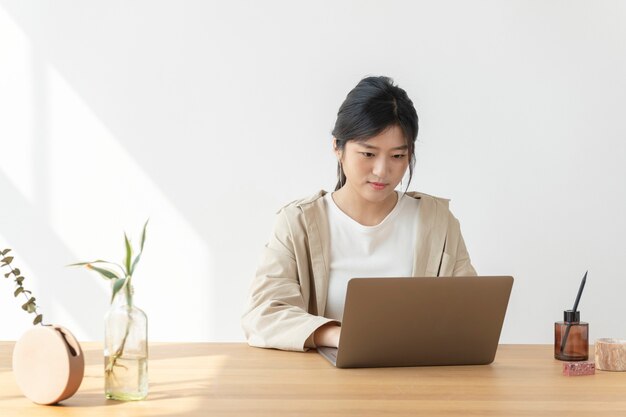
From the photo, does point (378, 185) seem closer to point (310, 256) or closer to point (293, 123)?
point (310, 256)

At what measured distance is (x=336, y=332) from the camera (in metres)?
1.96

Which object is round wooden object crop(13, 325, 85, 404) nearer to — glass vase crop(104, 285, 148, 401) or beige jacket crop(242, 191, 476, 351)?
glass vase crop(104, 285, 148, 401)

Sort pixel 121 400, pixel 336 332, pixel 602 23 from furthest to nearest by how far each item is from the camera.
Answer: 1. pixel 602 23
2. pixel 336 332
3. pixel 121 400

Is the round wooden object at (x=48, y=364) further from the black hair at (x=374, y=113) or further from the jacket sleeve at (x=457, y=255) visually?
the jacket sleeve at (x=457, y=255)

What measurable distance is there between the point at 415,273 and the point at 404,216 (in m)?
0.20

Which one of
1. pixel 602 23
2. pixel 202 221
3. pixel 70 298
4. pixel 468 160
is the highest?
pixel 602 23

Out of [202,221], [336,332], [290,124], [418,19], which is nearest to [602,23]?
[418,19]

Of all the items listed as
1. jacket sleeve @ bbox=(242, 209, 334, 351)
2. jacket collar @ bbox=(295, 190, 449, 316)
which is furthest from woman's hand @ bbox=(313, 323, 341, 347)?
jacket collar @ bbox=(295, 190, 449, 316)

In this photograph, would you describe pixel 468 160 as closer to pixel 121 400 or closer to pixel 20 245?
pixel 20 245

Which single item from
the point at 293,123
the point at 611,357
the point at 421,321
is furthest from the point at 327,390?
the point at 293,123

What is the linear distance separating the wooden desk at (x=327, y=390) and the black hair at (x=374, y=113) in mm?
733

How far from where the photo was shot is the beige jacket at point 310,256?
229 centimetres

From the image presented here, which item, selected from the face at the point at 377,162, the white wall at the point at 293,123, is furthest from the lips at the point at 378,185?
the white wall at the point at 293,123

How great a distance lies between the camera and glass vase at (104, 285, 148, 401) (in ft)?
4.76
